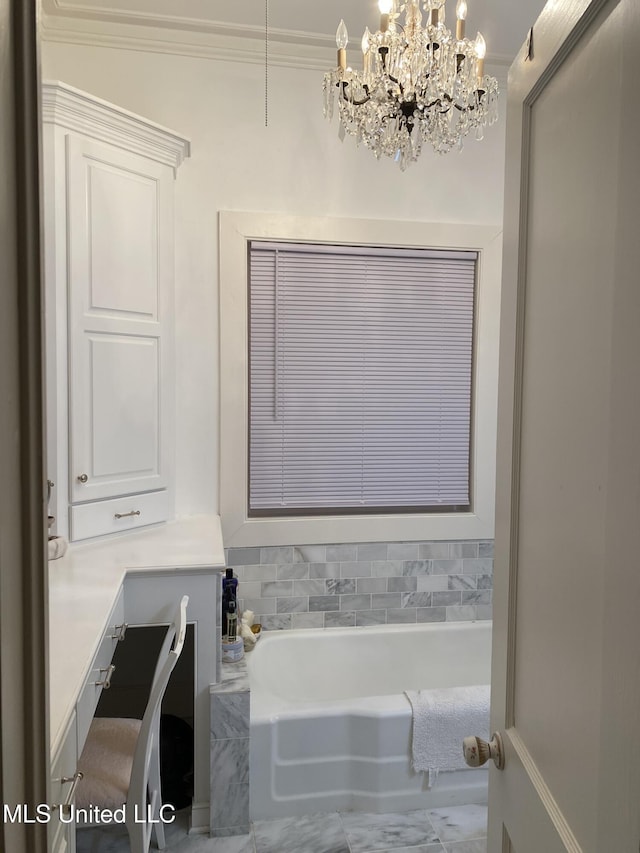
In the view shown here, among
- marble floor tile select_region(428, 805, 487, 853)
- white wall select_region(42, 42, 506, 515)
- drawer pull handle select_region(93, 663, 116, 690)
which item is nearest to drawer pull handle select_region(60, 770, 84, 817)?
drawer pull handle select_region(93, 663, 116, 690)

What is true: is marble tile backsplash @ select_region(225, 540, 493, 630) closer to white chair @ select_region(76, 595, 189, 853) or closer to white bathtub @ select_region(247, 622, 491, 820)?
white bathtub @ select_region(247, 622, 491, 820)

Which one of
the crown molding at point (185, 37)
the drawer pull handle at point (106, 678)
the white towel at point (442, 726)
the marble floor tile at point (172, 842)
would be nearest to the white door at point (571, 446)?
the drawer pull handle at point (106, 678)

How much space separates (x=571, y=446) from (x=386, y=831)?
6.33 feet

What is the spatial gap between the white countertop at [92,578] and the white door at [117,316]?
0.66ft

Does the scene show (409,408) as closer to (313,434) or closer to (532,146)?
(313,434)

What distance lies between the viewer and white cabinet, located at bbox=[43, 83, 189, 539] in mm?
2068

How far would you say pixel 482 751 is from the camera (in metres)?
0.99

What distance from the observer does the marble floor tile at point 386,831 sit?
2027mm

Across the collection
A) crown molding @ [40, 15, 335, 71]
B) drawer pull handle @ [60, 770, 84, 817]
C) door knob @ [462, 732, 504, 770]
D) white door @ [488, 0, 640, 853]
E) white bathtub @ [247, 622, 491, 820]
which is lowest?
white bathtub @ [247, 622, 491, 820]

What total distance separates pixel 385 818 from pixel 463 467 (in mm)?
1488

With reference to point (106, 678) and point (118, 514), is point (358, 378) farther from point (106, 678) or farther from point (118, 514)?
point (106, 678)

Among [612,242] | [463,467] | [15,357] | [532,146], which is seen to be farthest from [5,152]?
[463,467]

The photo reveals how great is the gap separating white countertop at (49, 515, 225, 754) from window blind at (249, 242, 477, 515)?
0.50m
